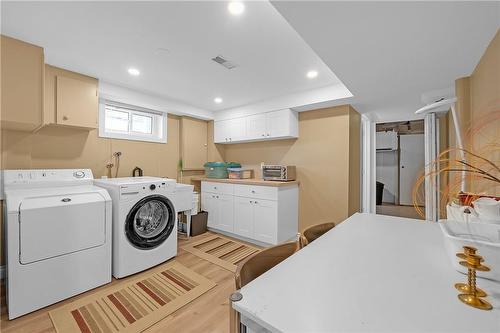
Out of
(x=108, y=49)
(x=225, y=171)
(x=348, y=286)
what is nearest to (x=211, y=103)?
(x=225, y=171)

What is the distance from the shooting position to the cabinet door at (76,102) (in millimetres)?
2311

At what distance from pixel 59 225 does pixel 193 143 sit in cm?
255

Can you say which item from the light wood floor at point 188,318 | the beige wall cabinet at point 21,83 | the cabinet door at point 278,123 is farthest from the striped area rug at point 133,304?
the cabinet door at point 278,123

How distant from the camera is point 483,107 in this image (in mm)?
1647

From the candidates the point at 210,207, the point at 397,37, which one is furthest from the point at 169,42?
the point at 210,207

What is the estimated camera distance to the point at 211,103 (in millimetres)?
3645

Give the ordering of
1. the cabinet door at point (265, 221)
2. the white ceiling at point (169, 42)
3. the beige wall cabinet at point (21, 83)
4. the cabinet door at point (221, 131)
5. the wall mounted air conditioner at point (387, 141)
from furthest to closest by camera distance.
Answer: the wall mounted air conditioner at point (387, 141) → the cabinet door at point (221, 131) → the cabinet door at point (265, 221) → the beige wall cabinet at point (21, 83) → the white ceiling at point (169, 42)

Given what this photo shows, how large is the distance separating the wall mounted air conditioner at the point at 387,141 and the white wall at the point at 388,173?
0.64 feet

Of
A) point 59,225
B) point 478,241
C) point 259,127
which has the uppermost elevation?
point 259,127

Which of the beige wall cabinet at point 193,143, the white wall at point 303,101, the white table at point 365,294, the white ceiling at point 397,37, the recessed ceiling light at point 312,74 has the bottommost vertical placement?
the white table at point 365,294

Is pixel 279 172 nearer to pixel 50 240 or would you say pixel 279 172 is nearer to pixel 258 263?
pixel 258 263

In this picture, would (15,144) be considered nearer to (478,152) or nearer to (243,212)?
(243,212)

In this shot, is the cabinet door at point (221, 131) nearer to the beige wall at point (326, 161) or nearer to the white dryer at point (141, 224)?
the beige wall at point (326, 161)

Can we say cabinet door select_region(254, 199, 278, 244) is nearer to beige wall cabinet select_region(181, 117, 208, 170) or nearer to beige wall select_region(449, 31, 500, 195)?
beige wall cabinet select_region(181, 117, 208, 170)
